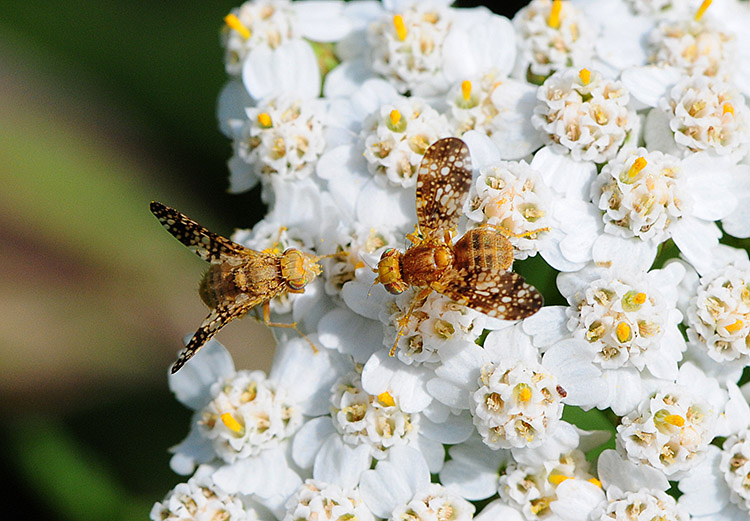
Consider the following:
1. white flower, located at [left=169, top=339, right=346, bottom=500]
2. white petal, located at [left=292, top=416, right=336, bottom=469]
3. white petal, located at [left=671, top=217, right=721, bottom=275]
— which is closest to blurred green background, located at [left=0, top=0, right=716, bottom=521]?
white flower, located at [left=169, top=339, right=346, bottom=500]

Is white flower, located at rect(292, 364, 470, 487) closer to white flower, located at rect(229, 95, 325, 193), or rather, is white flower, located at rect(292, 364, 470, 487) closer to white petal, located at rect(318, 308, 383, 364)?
white petal, located at rect(318, 308, 383, 364)

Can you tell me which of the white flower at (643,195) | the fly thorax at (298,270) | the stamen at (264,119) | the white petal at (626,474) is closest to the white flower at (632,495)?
the white petal at (626,474)

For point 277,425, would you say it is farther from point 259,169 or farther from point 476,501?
point 259,169

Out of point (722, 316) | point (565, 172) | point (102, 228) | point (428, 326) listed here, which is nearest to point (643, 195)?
point (565, 172)

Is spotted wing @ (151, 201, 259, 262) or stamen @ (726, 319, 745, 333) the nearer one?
stamen @ (726, 319, 745, 333)

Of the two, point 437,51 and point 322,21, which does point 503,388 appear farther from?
point 322,21

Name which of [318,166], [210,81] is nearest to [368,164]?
[318,166]
